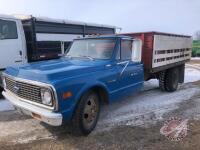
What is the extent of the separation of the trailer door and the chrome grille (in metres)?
2.69

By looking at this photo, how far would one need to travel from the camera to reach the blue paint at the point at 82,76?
3.95m

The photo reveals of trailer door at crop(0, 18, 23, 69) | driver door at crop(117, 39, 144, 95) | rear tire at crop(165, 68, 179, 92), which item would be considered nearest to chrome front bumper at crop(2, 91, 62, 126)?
driver door at crop(117, 39, 144, 95)

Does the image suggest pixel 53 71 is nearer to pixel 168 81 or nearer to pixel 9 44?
pixel 9 44

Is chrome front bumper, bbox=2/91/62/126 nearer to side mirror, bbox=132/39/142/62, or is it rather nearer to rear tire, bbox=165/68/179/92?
side mirror, bbox=132/39/142/62

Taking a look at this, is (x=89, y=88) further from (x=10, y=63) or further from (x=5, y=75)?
(x=10, y=63)

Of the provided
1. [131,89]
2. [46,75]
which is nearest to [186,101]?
[131,89]

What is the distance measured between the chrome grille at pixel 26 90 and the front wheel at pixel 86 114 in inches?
29.8

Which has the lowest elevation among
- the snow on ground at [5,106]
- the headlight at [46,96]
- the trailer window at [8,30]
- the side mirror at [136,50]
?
the snow on ground at [5,106]

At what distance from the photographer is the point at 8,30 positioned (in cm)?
714

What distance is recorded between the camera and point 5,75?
16.0ft

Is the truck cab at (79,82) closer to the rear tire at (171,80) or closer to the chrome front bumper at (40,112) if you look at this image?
the chrome front bumper at (40,112)

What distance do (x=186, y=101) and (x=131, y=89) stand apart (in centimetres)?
224

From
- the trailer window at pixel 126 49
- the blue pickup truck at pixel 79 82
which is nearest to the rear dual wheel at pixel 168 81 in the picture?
the blue pickup truck at pixel 79 82

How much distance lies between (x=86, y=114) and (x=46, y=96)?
1.03 meters
